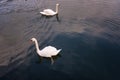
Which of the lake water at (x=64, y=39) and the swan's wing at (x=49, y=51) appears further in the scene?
the swan's wing at (x=49, y=51)

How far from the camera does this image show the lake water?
12.3 meters

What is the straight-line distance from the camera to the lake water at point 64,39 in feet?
40.4

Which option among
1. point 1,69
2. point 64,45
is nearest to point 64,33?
point 64,45

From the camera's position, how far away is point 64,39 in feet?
52.1

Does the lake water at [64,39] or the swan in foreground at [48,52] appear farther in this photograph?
the swan in foreground at [48,52]

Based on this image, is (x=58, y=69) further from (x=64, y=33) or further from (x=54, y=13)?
(x=54, y=13)

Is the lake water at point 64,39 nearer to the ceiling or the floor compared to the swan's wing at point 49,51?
nearer to the floor

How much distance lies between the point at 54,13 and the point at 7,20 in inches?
157

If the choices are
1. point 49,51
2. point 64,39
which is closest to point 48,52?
point 49,51

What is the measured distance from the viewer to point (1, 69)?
12.6 meters

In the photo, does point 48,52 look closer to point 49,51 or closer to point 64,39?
point 49,51

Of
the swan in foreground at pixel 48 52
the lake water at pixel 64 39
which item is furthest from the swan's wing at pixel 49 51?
the lake water at pixel 64 39

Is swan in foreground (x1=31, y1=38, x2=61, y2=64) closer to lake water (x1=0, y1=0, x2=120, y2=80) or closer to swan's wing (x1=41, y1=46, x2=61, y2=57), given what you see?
swan's wing (x1=41, y1=46, x2=61, y2=57)

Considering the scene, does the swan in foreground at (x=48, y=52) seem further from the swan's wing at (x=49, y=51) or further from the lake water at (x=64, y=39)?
the lake water at (x=64, y=39)
